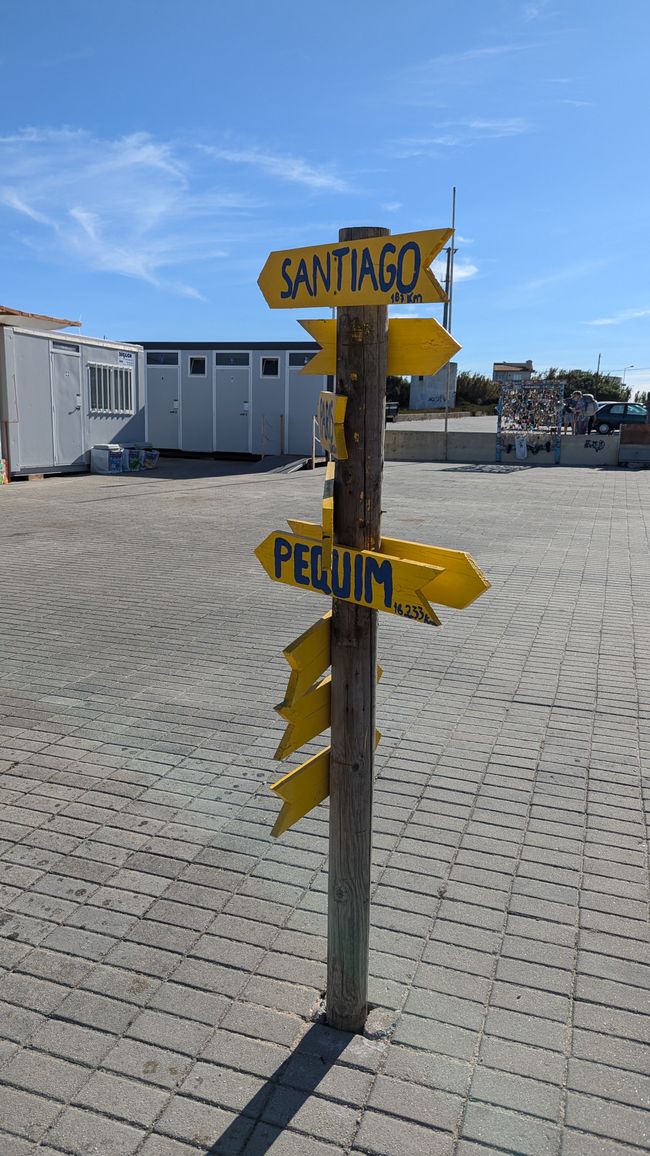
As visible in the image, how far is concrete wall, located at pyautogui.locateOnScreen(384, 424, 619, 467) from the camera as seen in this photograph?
87.3 feet

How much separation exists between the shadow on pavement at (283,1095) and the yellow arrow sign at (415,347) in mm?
2023

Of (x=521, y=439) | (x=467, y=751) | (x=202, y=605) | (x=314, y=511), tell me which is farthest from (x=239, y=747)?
(x=521, y=439)

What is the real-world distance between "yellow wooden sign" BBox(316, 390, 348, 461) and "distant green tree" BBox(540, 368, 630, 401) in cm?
6144

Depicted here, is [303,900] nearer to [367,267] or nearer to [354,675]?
[354,675]

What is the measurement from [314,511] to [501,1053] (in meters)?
12.2

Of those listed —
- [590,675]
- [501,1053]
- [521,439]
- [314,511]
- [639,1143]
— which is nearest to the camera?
[639,1143]

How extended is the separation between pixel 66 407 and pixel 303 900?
18.5m

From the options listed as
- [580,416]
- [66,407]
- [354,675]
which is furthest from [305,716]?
[580,416]

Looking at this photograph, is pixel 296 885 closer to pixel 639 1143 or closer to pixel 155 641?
pixel 639 1143

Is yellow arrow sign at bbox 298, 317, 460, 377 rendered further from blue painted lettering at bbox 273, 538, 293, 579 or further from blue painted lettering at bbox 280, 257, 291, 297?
blue painted lettering at bbox 273, 538, 293, 579

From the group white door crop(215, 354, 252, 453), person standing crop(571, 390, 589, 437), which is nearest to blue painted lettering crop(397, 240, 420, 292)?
white door crop(215, 354, 252, 453)

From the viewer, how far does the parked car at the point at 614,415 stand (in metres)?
33.6

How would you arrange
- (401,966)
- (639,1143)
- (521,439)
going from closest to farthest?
(639,1143), (401,966), (521,439)

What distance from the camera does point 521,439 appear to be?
26578 millimetres
